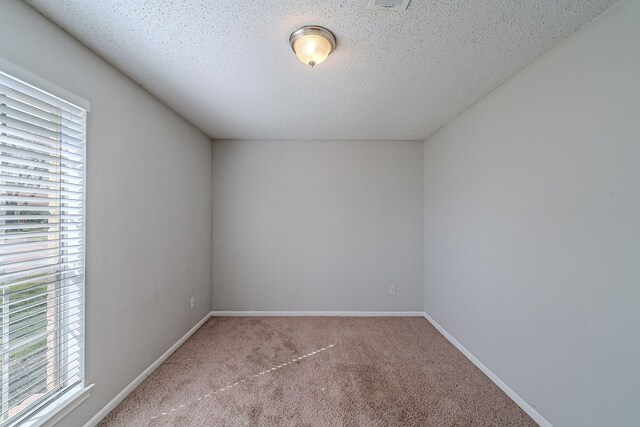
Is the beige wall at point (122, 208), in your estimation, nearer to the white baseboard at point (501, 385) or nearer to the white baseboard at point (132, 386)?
the white baseboard at point (132, 386)

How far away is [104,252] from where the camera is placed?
67.2 inches

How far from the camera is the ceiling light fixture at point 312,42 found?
1420 millimetres

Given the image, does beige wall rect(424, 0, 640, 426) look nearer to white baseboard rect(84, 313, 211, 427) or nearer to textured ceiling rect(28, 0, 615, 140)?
textured ceiling rect(28, 0, 615, 140)

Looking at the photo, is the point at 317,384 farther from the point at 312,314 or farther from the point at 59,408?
the point at 59,408

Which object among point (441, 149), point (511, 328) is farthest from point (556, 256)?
point (441, 149)

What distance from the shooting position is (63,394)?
1.47 meters

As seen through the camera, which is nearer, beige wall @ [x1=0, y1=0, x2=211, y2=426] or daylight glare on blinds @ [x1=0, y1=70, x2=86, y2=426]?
daylight glare on blinds @ [x1=0, y1=70, x2=86, y2=426]

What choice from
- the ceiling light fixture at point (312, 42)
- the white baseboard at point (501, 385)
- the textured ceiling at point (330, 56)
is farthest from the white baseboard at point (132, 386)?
the white baseboard at point (501, 385)

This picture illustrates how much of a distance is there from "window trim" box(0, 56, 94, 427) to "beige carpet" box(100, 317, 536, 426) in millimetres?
345

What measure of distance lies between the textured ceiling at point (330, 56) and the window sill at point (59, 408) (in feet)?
6.92

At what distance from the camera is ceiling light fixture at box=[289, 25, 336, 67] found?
1420 mm

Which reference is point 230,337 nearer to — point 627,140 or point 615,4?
point 627,140

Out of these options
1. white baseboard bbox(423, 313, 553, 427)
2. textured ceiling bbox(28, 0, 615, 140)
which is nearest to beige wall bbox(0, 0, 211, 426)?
textured ceiling bbox(28, 0, 615, 140)

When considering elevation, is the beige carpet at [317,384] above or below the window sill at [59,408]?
below
